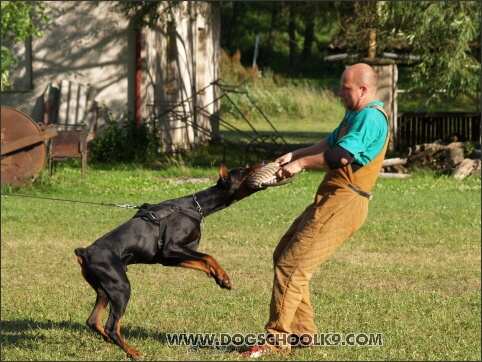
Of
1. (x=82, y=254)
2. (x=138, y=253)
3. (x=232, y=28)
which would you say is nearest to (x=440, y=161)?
(x=138, y=253)

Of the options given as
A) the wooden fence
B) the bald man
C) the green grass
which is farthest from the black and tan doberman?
the wooden fence

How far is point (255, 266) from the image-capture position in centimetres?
1134

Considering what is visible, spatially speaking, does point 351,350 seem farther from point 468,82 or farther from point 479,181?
point 468,82

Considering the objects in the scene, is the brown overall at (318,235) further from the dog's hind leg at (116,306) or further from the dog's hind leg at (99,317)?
the dog's hind leg at (99,317)

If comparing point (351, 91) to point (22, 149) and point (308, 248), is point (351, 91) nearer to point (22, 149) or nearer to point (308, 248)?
point (308, 248)

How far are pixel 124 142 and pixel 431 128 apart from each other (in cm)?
822

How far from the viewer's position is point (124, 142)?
22.3 m

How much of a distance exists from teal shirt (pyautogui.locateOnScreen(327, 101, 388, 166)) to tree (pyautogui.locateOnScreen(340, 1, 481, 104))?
13809 mm

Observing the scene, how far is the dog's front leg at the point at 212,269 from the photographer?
7.11 meters

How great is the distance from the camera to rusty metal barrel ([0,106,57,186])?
1681 cm

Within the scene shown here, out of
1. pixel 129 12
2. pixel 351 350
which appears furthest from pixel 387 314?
pixel 129 12

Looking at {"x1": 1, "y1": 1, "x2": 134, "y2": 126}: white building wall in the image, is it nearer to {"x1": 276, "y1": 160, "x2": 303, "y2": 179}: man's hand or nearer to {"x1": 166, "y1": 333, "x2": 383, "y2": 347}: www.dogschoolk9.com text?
{"x1": 166, "y1": 333, "x2": 383, "y2": 347}: www.dogschoolk9.com text

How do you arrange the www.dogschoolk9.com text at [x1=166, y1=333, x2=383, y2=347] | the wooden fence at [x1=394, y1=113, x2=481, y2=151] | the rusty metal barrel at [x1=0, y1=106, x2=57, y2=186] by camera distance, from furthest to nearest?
the wooden fence at [x1=394, y1=113, x2=481, y2=151]
the rusty metal barrel at [x1=0, y1=106, x2=57, y2=186]
the www.dogschoolk9.com text at [x1=166, y1=333, x2=383, y2=347]

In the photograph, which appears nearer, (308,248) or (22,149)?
(308,248)
